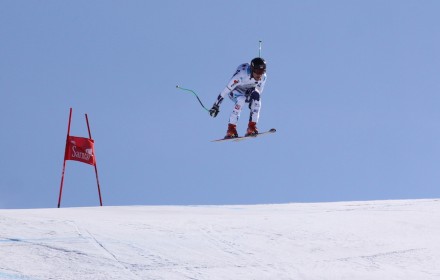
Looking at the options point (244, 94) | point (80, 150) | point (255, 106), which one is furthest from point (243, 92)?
point (80, 150)

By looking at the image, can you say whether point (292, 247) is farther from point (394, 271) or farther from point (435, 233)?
point (435, 233)

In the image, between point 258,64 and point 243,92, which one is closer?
point 258,64

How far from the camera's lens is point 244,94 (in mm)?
13391

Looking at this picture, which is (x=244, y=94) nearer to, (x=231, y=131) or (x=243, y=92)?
(x=243, y=92)

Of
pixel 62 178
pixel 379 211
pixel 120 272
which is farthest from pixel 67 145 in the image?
pixel 120 272

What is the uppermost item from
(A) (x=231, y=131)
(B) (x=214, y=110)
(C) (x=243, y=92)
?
(C) (x=243, y=92)

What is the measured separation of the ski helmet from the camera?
12.6m

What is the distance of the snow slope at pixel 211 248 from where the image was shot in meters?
6.54

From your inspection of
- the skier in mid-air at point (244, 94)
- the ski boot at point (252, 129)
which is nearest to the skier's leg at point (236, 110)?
the skier in mid-air at point (244, 94)

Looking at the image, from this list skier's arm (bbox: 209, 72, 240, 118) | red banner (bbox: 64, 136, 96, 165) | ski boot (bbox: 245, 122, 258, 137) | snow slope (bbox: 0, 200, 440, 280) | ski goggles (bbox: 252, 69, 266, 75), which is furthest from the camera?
red banner (bbox: 64, 136, 96, 165)

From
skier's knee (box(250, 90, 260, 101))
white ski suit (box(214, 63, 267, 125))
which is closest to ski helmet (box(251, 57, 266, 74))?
white ski suit (box(214, 63, 267, 125))

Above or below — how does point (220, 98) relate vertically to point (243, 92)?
below

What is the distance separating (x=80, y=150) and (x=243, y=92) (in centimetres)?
504

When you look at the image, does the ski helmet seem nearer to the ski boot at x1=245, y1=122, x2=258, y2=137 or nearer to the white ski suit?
the white ski suit
